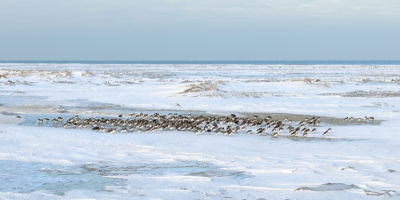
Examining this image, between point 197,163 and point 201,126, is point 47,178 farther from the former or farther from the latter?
point 201,126

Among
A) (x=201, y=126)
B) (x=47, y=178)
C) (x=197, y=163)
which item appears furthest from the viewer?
(x=201, y=126)

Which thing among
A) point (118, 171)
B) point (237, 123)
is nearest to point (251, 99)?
point (237, 123)

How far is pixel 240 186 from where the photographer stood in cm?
822

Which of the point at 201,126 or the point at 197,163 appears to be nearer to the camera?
the point at 197,163

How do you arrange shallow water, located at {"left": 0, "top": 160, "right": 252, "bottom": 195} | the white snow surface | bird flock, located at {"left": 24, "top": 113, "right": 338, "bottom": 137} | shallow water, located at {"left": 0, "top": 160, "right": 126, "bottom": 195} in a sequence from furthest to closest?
bird flock, located at {"left": 24, "top": 113, "right": 338, "bottom": 137} → shallow water, located at {"left": 0, "top": 160, "right": 252, "bottom": 195} → shallow water, located at {"left": 0, "top": 160, "right": 126, "bottom": 195} → the white snow surface

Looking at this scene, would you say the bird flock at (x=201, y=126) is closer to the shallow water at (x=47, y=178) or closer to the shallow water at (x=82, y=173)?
the shallow water at (x=82, y=173)

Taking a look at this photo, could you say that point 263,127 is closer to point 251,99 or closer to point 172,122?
point 172,122

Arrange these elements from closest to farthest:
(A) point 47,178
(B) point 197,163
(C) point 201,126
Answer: (A) point 47,178
(B) point 197,163
(C) point 201,126

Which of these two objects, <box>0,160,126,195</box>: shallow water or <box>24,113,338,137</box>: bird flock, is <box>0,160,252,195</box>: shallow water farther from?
<box>24,113,338,137</box>: bird flock

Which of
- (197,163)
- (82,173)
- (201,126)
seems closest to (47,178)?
(82,173)

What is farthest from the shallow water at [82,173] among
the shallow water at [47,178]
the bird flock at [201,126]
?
the bird flock at [201,126]

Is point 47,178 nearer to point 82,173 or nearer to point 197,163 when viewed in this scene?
point 82,173

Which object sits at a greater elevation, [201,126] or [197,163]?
[197,163]

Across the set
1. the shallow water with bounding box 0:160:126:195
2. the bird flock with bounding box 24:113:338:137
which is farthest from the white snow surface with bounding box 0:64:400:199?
the bird flock with bounding box 24:113:338:137
